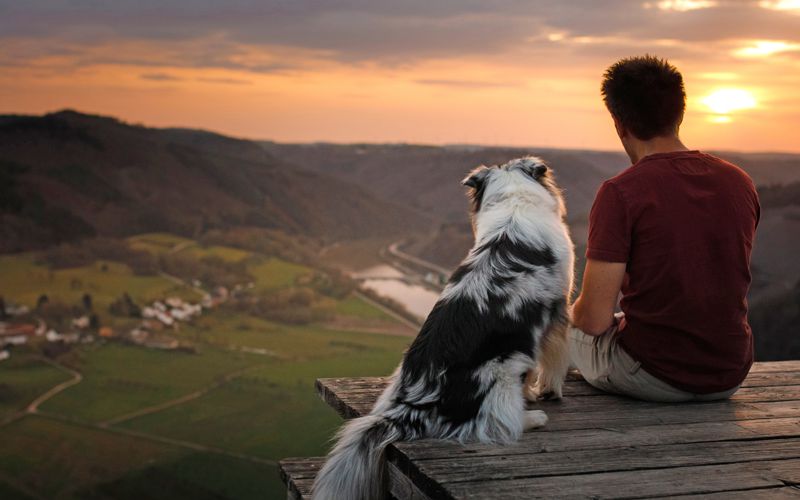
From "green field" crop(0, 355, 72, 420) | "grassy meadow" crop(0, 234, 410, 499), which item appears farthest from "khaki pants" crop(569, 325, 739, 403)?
"green field" crop(0, 355, 72, 420)

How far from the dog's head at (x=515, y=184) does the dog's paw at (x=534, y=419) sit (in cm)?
82

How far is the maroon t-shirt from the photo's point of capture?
9.50ft

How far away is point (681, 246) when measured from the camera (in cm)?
Result: 292

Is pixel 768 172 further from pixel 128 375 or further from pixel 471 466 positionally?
pixel 128 375

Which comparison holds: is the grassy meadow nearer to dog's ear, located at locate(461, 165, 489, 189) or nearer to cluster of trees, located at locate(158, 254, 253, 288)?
cluster of trees, located at locate(158, 254, 253, 288)

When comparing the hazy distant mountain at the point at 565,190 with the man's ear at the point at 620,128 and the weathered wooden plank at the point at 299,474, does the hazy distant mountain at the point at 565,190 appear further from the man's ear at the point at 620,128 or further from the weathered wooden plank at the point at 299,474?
the weathered wooden plank at the point at 299,474

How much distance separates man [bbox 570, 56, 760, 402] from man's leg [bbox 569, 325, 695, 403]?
0.05 metres

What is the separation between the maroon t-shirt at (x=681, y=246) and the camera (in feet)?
9.50

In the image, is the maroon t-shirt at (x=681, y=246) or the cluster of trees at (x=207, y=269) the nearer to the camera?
the maroon t-shirt at (x=681, y=246)

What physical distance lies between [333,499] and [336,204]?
20927mm

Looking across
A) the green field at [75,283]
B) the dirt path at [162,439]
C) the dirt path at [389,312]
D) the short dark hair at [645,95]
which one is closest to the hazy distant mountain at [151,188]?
the green field at [75,283]

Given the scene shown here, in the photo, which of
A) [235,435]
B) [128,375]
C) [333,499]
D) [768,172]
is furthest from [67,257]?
[333,499]

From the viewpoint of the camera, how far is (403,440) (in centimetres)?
263

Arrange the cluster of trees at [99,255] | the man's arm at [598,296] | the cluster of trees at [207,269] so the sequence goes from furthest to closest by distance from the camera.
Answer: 1. the cluster of trees at [207,269]
2. the cluster of trees at [99,255]
3. the man's arm at [598,296]
